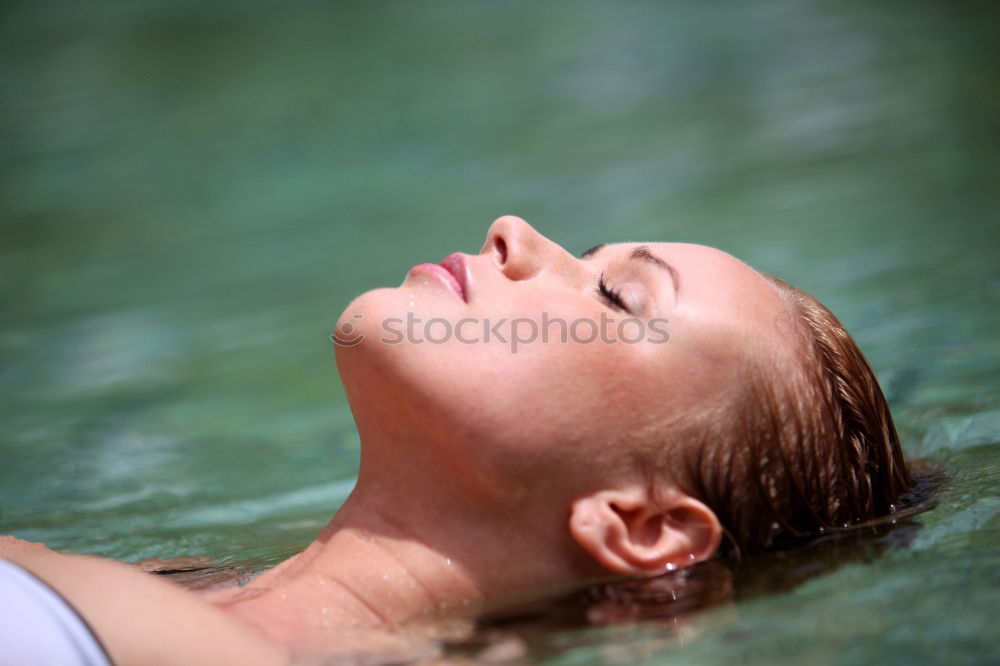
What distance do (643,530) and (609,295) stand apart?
1.64ft

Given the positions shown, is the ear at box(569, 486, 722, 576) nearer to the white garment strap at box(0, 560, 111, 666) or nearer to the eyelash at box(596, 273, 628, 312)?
the eyelash at box(596, 273, 628, 312)

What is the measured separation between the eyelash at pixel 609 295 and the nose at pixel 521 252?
3.3 inches

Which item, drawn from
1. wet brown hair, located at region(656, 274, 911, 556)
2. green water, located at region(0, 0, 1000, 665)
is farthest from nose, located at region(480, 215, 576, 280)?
green water, located at region(0, 0, 1000, 665)

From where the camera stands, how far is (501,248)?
2514 mm

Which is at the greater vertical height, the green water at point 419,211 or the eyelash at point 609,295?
the green water at point 419,211

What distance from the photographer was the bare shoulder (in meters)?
1.88

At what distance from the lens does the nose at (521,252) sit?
242 cm

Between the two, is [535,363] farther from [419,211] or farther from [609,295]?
[419,211]

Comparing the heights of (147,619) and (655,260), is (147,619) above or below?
below

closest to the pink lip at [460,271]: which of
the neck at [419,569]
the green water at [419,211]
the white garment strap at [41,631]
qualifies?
the neck at [419,569]

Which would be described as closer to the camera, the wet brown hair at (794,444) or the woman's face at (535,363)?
the woman's face at (535,363)

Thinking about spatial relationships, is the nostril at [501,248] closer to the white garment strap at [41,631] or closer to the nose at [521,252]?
the nose at [521,252]

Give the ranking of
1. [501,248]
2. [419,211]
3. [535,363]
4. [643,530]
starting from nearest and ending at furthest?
1. [535,363]
2. [643,530]
3. [501,248]
4. [419,211]

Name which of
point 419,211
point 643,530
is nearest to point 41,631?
point 643,530
